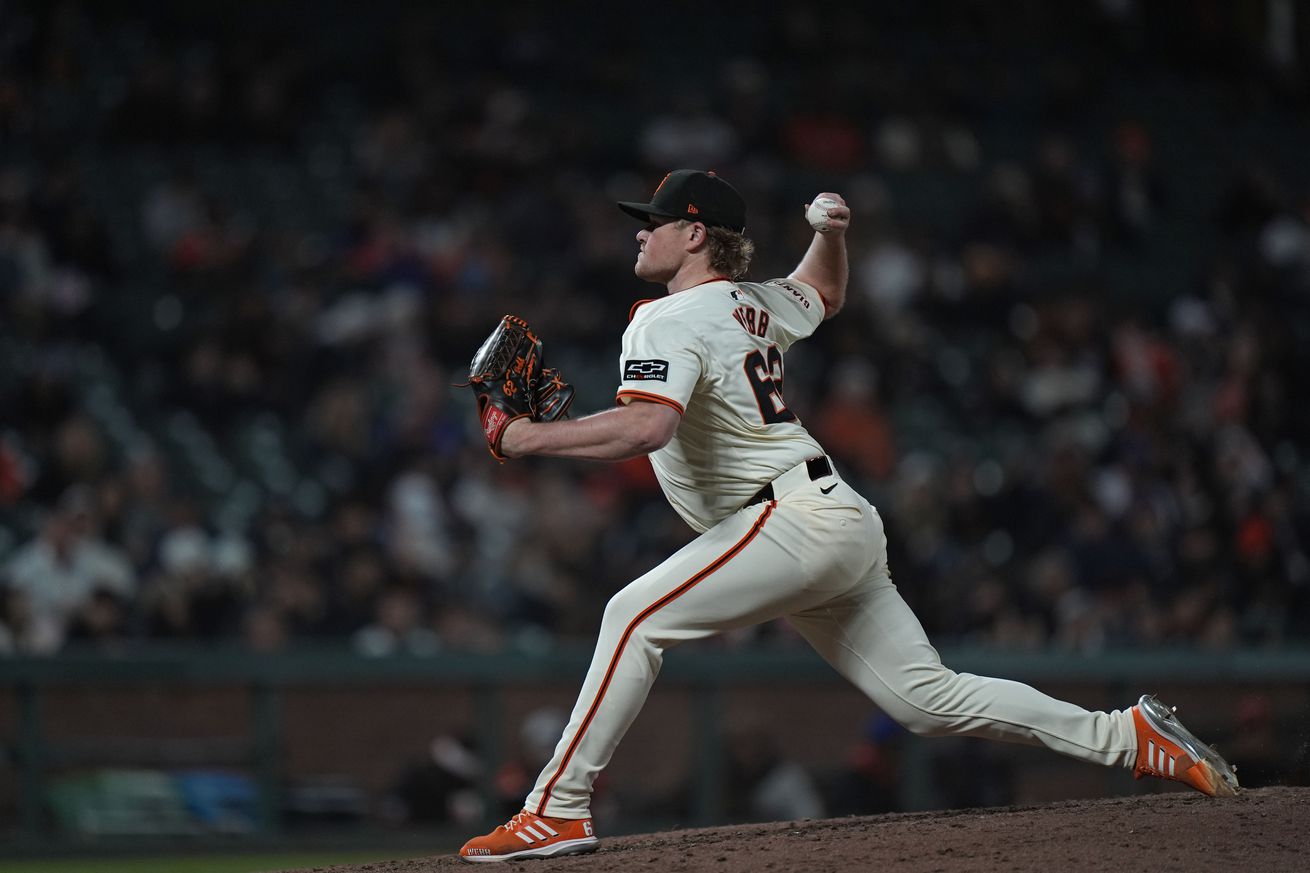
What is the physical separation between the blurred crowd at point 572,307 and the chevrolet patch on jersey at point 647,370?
415 centimetres

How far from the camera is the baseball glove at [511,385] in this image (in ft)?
12.9

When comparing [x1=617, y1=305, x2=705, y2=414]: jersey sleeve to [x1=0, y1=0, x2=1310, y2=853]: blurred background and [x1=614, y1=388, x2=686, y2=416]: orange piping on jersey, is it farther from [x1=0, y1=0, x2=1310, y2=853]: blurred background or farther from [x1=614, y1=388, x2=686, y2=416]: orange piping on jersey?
[x1=0, y1=0, x2=1310, y2=853]: blurred background

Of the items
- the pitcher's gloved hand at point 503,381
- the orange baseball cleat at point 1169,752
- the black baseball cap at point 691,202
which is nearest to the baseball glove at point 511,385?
the pitcher's gloved hand at point 503,381

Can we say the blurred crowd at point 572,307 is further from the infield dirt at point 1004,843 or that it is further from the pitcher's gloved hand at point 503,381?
the pitcher's gloved hand at point 503,381

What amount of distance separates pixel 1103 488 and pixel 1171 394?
115 cm

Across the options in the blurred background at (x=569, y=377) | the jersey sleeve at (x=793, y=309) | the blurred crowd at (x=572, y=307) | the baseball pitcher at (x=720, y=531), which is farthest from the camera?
the blurred crowd at (x=572, y=307)

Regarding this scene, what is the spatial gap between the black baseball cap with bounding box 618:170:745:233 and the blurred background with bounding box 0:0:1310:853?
2.87 m

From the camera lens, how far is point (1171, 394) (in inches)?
429

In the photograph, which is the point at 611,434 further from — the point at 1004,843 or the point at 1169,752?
the point at 1169,752

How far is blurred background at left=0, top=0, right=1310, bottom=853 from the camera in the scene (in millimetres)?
7531

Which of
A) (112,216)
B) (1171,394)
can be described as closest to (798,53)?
(1171,394)

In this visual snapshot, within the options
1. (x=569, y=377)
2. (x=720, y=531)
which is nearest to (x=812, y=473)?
(x=720, y=531)

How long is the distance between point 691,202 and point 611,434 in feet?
2.38

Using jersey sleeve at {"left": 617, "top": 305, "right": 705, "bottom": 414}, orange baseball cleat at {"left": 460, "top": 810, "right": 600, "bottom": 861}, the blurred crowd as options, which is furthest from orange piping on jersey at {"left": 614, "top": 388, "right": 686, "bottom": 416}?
the blurred crowd
